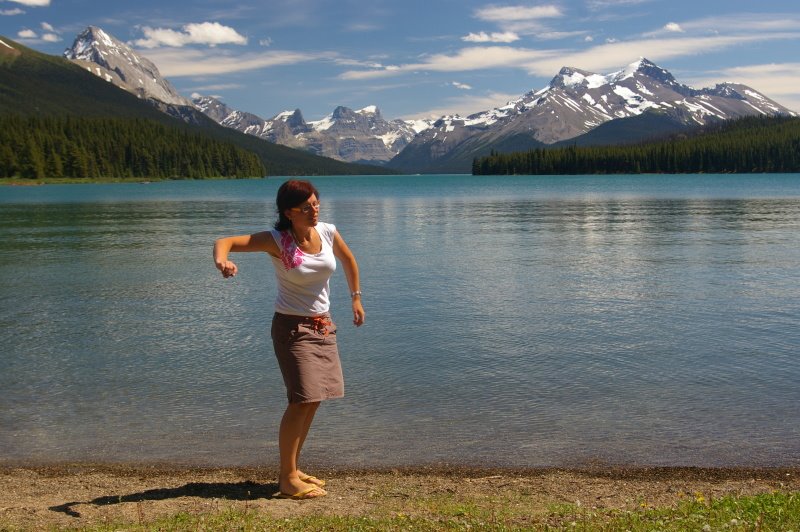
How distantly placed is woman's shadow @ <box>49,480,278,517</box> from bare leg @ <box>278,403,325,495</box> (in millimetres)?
368

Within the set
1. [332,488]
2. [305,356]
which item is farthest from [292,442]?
[305,356]

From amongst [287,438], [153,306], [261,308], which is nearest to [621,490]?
[287,438]

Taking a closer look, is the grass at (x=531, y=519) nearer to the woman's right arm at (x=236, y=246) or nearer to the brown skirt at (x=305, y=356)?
the brown skirt at (x=305, y=356)

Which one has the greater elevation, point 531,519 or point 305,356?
point 305,356

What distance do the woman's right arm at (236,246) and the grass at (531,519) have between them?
258cm

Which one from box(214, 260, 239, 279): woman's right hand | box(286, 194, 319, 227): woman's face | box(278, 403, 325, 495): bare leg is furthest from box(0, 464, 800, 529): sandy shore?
box(286, 194, 319, 227): woman's face

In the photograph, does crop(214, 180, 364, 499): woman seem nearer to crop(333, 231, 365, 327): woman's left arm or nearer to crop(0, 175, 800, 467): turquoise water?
crop(333, 231, 365, 327): woman's left arm

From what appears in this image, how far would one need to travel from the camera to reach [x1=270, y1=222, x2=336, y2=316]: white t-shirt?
909cm

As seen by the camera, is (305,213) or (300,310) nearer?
(305,213)

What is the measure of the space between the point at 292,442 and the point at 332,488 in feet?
3.09

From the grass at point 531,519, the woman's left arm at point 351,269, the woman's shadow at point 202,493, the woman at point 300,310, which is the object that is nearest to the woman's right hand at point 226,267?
the woman at point 300,310

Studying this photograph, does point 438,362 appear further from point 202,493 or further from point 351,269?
point 202,493

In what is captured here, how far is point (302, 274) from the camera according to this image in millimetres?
9125

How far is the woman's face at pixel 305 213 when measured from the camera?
9.03 metres
